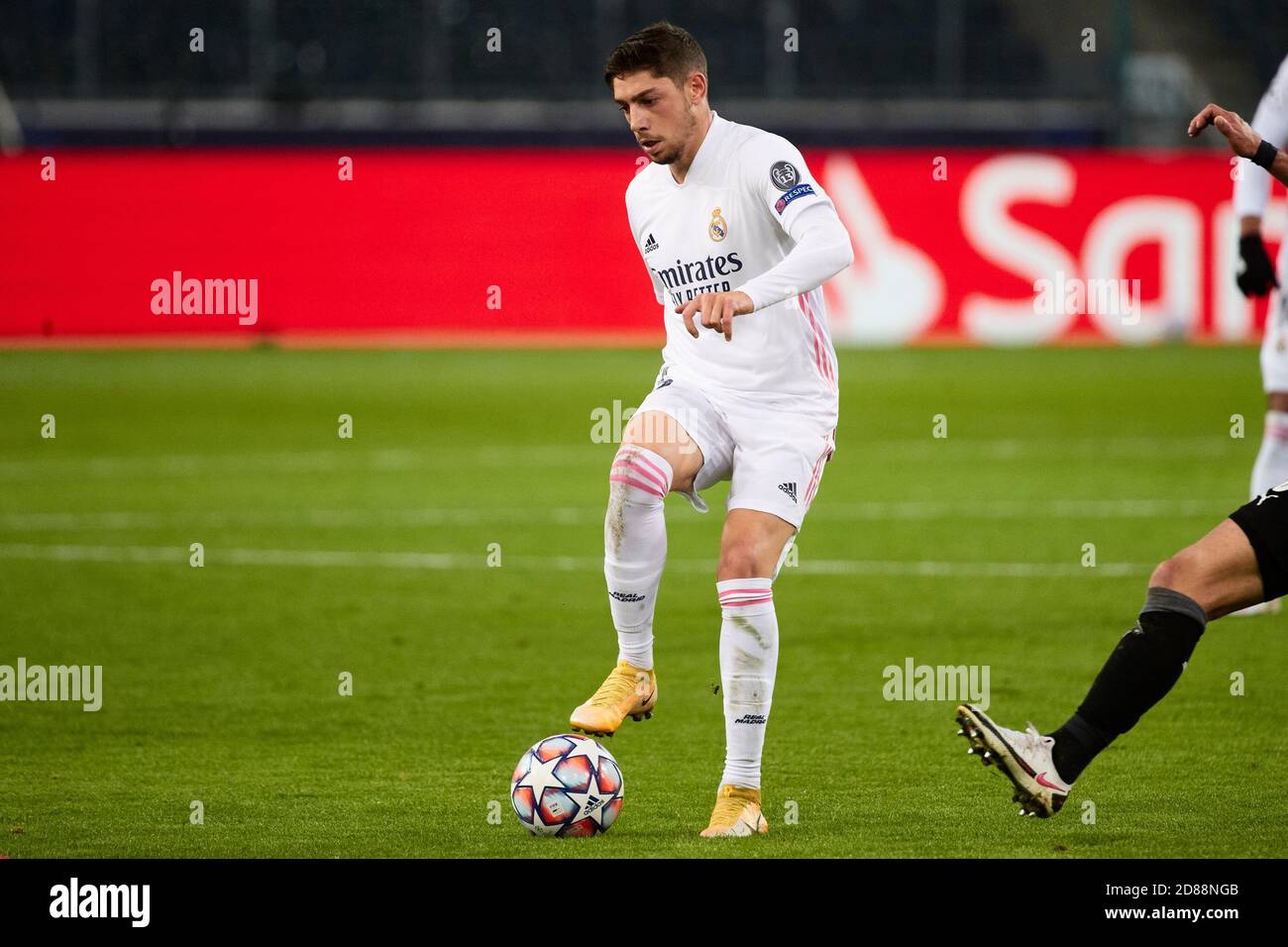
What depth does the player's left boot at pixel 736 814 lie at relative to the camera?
5523 millimetres

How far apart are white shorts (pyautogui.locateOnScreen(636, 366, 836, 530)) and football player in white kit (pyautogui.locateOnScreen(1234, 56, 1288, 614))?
2.57 m

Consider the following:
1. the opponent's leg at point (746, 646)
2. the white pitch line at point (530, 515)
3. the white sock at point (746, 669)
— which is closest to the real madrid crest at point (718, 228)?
the opponent's leg at point (746, 646)

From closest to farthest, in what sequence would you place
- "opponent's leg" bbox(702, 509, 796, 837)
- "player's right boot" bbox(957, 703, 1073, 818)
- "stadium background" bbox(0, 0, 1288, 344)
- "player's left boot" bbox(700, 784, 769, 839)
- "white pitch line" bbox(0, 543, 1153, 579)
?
"player's right boot" bbox(957, 703, 1073, 818) < "player's left boot" bbox(700, 784, 769, 839) < "opponent's leg" bbox(702, 509, 796, 837) < "white pitch line" bbox(0, 543, 1153, 579) < "stadium background" bbox(0, 0, 1288, 344)

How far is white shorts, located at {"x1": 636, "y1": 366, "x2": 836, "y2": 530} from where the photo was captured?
584cm

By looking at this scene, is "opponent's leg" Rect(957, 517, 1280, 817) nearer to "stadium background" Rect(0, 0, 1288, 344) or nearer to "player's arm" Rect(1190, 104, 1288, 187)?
"player's arm" Rect(1190, 104, 1288, 187)

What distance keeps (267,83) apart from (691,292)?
19908mm

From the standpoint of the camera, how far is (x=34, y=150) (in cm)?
2217

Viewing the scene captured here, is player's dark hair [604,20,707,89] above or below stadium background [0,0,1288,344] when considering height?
below

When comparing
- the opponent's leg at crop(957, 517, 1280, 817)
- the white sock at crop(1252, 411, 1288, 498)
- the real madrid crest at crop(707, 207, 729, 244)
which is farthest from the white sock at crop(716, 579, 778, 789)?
the white sock at crop(1252, 411, 1288, 498)

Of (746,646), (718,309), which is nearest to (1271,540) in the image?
(746,646)

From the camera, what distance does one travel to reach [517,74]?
25672 millimetres

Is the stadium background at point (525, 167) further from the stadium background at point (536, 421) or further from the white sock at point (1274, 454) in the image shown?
the white sock at point (1274, 454)

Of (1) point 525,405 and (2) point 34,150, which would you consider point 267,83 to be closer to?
(2) point 34,150

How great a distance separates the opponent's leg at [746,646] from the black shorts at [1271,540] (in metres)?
1.28
